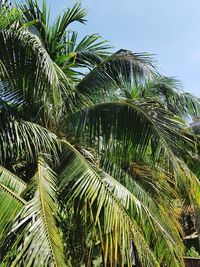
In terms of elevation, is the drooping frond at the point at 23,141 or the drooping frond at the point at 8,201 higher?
the drooping frond at the point at 23,141

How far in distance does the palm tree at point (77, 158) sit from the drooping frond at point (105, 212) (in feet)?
0.04

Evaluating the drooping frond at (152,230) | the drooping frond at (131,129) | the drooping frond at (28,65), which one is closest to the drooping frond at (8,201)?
the drooping frond at (152,230)

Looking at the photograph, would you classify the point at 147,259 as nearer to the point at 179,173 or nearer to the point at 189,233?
the point at 179,173

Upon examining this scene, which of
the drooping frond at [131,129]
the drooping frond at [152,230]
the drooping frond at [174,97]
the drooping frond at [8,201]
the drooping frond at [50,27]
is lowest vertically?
the drooping frond at [152,230]

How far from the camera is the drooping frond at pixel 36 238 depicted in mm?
2828

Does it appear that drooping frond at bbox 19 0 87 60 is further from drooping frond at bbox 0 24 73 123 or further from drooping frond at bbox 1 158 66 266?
drooping frond at bbox 1 158 66 266

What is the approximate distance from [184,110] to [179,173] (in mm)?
5168

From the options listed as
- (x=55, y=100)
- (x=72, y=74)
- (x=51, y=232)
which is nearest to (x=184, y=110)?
(x=72, y=74)

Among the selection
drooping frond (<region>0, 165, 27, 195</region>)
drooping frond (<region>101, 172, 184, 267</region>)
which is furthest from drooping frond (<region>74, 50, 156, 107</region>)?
drooping frond (<region>0, 165, 27, 195</region>)

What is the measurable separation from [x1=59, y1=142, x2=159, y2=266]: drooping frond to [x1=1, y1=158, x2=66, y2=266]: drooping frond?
393 millimetres

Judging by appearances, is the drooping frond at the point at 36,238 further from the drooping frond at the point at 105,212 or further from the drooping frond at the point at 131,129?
the drooping frond at the point at 131,129

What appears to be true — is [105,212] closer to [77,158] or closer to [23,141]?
[77,158]

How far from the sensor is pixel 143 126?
4734mm

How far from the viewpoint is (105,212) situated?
3592 mm
